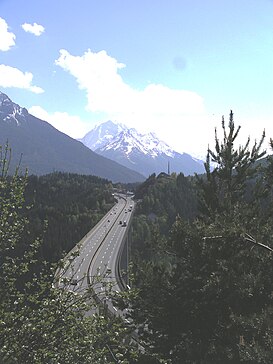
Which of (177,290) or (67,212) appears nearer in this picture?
(177,290)

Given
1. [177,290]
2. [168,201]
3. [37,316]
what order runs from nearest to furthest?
1. [37,316]
2. [177,290]
3. [168,201]

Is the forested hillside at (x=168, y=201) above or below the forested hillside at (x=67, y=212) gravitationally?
above

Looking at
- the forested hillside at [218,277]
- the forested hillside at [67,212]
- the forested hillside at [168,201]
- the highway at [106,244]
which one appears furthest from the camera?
the forested hillside at [168,201]

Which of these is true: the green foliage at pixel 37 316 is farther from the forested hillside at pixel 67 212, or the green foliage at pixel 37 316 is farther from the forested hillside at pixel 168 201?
the forested hillside at pixel 168 201

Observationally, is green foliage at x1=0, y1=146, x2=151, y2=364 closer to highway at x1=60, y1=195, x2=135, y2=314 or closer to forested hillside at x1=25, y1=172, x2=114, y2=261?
highway at x1=60, y1=195, x2=135, y2=314

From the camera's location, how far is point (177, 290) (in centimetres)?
1129

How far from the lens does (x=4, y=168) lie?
670 centimetres

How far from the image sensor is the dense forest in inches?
233

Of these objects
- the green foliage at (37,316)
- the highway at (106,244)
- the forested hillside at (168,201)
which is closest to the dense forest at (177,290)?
the green foliage at (37,316)

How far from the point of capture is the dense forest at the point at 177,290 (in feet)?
19.4

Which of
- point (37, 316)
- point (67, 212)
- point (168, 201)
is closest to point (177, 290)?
point (37, 316)

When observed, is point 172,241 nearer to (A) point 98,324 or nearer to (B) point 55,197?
(A) point 98,324

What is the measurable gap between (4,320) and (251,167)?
10435 mm

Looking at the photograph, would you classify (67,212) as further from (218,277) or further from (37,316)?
(37,316)
